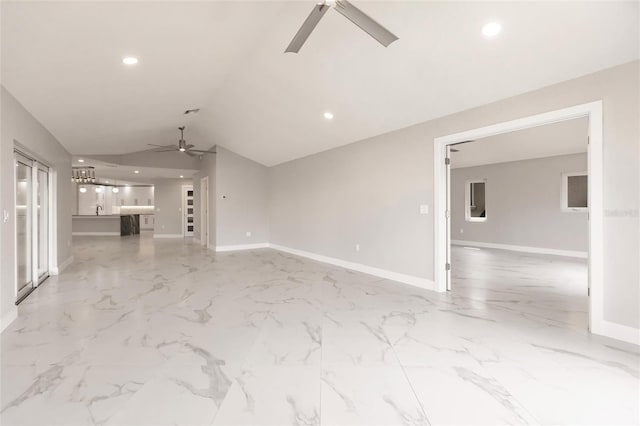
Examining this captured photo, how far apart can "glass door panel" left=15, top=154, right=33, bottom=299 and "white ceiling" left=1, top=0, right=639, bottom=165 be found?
0.83 meters

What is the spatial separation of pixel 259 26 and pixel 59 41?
1.83 metres

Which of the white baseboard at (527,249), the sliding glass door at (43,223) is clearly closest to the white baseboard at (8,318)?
the sliding glass door at (43,223)

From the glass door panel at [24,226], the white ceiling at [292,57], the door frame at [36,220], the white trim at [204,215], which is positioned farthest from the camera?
the white trim at [204,215]

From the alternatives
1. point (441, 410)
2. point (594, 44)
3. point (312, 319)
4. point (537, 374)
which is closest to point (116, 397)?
point (312, 319)

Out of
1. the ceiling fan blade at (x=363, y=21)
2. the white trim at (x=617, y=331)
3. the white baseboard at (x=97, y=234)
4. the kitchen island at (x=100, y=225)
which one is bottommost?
the white trim at (x=617, y=331)

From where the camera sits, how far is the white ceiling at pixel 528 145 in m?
6.15

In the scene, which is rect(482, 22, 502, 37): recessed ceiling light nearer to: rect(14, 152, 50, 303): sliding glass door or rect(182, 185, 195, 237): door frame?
→ rect(14, 152, 50, 303): sliding glass door

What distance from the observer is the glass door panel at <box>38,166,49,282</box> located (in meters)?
4.90

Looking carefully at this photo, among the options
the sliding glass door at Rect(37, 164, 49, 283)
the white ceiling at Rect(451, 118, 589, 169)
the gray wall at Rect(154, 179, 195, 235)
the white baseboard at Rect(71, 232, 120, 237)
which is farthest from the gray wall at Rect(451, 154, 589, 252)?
the white baseboard at Rect(71, 232, 120, 237)

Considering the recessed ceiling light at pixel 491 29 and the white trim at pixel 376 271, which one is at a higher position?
the recessed ceiling light at pixel 491 29

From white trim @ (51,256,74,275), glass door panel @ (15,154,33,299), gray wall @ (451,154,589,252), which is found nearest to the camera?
glass door panel @ (15,154,33,299)

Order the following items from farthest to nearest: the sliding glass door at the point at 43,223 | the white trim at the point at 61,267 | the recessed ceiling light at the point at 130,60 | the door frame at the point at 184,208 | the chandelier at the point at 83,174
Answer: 1. the door frame at the point at 184,208
2. the chandelier at the point at 83,174
3. the white trim at the point at 61,267
4. the sliding glass door at the point at 43,223
5. the recessed ceiling light at the point at 130,60

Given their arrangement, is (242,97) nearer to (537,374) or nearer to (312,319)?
(312,319)

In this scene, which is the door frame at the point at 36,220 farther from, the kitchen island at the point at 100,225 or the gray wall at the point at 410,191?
the kitchen island at the point at 100,225
